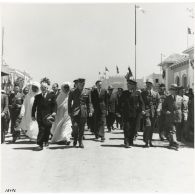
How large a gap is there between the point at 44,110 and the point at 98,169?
3129mm

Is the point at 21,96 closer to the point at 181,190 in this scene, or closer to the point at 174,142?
the point at 174,142

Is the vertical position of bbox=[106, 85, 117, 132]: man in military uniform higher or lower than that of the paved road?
higher

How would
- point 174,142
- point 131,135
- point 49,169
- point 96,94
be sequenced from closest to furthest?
point 49,169 < point 174,142 < point 131,135 < point 96,94

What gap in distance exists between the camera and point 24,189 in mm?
6402

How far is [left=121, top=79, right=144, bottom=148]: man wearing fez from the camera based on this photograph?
1058cm

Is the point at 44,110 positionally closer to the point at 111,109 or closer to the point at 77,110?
the point at 77,110

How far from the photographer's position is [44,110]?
33.6 feet

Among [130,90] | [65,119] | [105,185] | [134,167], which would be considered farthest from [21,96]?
[105,185]

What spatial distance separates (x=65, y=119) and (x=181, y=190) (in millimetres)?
5600

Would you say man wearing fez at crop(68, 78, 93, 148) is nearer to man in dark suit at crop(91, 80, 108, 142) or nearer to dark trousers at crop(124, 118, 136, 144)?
dark trousers at crop(124, 118, 136, 144)

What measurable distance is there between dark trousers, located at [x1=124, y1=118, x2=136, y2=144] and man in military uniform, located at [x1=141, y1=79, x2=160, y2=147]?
0.32m

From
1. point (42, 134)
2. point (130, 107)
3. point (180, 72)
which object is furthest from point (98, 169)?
point (180, 72)

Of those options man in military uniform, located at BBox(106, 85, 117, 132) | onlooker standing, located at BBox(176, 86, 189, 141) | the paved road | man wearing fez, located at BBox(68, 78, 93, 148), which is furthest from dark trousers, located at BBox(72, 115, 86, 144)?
man in military uniform, located at BBox(106, 85, 117, 132)

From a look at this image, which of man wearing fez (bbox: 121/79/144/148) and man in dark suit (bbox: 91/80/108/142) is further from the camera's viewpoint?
man in dark suit (bbox: 91/80/108/142)
